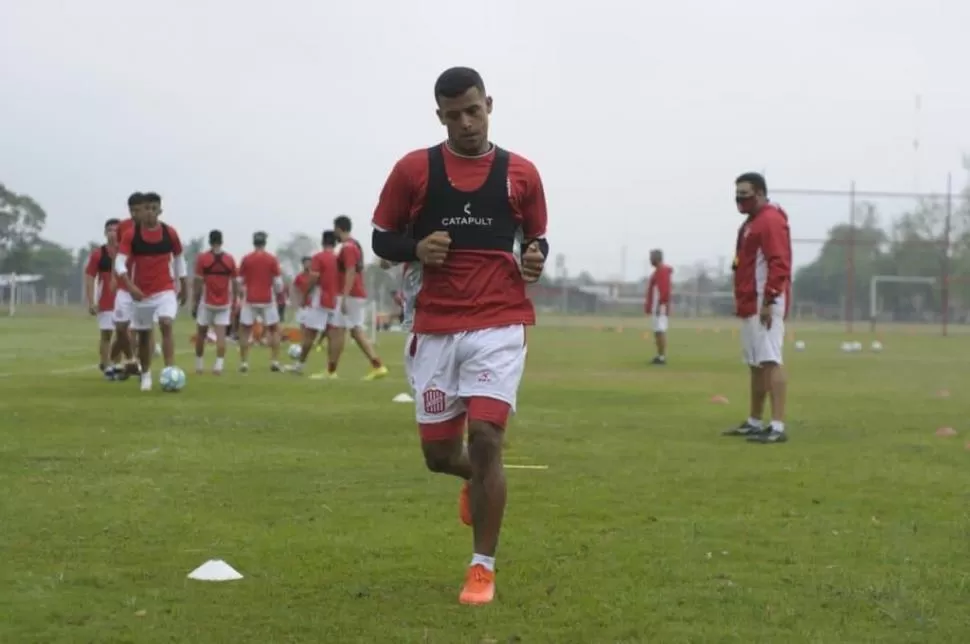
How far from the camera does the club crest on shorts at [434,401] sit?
5930 millimetres

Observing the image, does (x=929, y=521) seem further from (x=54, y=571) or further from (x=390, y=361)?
(x=390, y=361)

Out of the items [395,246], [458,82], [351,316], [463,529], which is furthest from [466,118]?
[351,316]

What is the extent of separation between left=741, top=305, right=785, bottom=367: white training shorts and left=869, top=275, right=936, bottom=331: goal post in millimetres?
46720

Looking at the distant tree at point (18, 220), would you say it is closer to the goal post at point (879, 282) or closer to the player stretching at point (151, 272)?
the goal post at point (879, 282)

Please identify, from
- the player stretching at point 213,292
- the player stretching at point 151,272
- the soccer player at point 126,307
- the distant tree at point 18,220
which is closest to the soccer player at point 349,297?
the player stretching at point 213,292

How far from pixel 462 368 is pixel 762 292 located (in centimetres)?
650

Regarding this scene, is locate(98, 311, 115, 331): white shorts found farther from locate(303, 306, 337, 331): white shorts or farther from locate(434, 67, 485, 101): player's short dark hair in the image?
locate(434, 67, 485, 101): player's short dark hair

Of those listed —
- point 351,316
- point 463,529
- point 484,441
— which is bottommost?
point 463,529

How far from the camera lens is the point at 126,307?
55.8ft

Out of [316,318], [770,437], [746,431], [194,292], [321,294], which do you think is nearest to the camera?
[770,437]

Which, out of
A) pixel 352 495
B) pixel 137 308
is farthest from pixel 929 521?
pixel 137 308

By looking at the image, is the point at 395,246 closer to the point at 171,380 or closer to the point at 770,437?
the point at 770,437

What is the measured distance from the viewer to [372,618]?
5.25 metres

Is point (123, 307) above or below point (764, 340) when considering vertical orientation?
above
